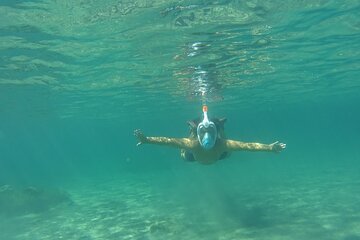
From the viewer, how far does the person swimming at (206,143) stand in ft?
35.3

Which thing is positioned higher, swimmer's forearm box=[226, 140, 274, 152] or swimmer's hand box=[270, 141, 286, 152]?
swimmer's forearm box=[226, 140, 274, 152]

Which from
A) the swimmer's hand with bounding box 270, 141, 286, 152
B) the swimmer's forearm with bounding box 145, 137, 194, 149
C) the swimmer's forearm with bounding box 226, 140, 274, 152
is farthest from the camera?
the swimmer's forearm with bounding box 145, 137, 194, 149

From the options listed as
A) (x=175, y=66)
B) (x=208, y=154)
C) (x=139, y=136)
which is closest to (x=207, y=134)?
(x=208, y=154)

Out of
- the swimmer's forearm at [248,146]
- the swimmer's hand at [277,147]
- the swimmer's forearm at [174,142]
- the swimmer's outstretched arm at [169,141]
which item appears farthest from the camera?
the swimmer's forearm at [174,142]

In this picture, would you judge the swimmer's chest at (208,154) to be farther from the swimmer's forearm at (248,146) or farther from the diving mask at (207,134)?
the diving mask at (207,134)

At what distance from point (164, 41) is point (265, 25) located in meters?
5.40

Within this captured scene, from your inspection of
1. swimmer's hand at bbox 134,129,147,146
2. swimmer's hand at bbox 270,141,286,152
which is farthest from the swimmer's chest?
swimmer's hand at bbox 134,129,147,146

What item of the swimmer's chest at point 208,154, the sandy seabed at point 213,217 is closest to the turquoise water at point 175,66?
the sandy seabed at point 213,217

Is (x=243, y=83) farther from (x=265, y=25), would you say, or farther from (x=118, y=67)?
(x=265, y=25)

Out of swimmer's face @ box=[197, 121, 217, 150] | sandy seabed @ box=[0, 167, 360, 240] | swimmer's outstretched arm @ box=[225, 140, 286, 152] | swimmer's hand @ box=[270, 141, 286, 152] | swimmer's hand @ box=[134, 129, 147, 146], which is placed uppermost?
swimmer's hand @ box=[134, 129, 147, 146]

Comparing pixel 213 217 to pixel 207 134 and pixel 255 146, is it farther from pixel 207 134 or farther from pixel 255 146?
pixel 207 134

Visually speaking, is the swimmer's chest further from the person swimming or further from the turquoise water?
the turquoise water

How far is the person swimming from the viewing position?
1077cm

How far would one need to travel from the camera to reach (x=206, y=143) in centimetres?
1058
